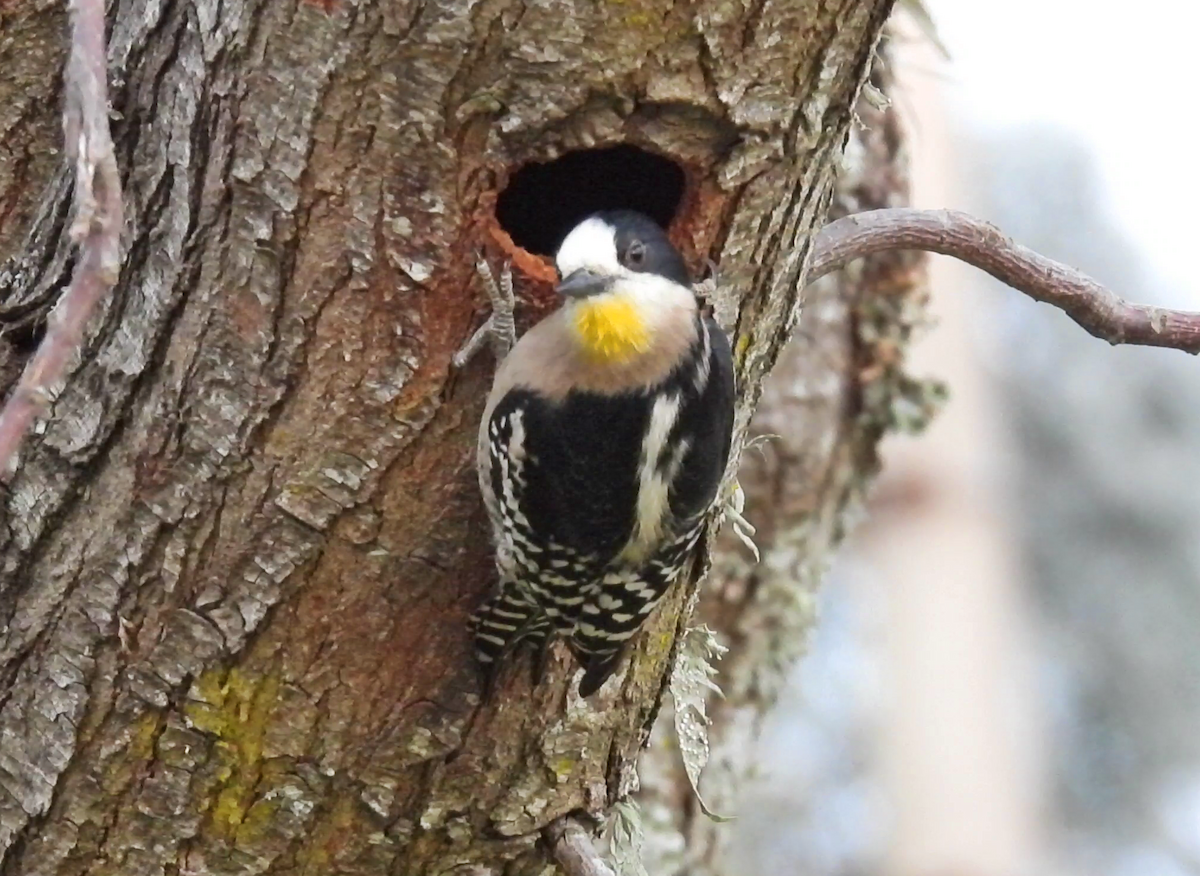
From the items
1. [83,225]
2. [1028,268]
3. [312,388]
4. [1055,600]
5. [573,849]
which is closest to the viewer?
[83,225]

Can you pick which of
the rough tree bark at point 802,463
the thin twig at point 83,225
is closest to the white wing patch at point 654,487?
the thin twig at point 83,225

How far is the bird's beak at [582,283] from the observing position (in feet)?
7.20

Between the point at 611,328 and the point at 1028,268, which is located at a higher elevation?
the point at 1028,268

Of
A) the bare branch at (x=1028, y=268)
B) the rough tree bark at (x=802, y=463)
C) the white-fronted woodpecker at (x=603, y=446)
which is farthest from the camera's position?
the rough tree bark at (x=802, y=463)

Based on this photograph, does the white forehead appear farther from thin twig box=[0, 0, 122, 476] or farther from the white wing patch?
thin twig box=[0, 0, 122, 476]

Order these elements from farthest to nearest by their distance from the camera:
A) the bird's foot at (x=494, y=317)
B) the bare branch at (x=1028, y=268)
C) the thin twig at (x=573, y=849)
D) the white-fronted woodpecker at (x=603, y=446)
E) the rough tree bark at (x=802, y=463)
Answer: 1. the rough tree bark at (x=802, y=463)
2. the bare branch at (x=1028, y=268)
3. the thin twig at (x=573, y=849)
4. the white-fronted woodpecker at (x=603, y=446)
5. the bird's foot at (x=494, y=317)

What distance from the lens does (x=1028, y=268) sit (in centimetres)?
267

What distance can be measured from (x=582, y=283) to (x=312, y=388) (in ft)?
1.46

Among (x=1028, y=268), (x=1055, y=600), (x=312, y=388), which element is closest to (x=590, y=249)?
(x=312, y=388)

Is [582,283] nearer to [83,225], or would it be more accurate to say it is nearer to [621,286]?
[621,286]

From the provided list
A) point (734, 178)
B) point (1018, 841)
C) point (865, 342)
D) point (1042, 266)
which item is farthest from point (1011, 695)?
point (734, 178)

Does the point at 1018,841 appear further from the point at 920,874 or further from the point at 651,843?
the point at 651,843

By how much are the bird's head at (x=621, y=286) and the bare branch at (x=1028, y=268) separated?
1.56ft

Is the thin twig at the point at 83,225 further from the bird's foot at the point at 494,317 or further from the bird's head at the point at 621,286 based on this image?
the bird's head at the point at 621,286
